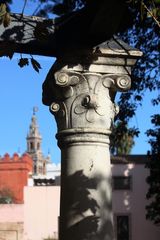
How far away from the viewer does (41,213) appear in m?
31.1

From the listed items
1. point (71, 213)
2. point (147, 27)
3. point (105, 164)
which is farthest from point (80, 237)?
point (147, 27)

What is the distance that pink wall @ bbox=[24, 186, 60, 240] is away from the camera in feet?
100

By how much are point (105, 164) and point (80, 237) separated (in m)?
0.49

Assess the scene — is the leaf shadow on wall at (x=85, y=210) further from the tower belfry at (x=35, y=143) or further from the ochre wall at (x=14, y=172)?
the tower belfry at (x=35, y=143)

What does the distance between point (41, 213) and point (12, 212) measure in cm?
166

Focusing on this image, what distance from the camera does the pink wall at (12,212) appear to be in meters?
30.8

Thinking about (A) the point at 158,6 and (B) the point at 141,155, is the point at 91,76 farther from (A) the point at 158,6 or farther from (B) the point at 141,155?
(B) the point at 141,155

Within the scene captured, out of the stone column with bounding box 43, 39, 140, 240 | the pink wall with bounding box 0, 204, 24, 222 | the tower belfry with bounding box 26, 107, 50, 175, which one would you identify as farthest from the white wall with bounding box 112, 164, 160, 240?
the tower belfry with bounding box 26, 107, 50, 175

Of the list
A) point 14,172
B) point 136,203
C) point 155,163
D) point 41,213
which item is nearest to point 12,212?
point 41,213

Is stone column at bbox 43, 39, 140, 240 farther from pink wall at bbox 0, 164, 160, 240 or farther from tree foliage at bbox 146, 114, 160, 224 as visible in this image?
pink wall at bbox 0, 164, 160, 240

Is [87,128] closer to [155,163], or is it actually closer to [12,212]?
[155,163]

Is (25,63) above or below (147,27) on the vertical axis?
below

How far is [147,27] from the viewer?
28.0 ft

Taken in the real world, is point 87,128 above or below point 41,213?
below
